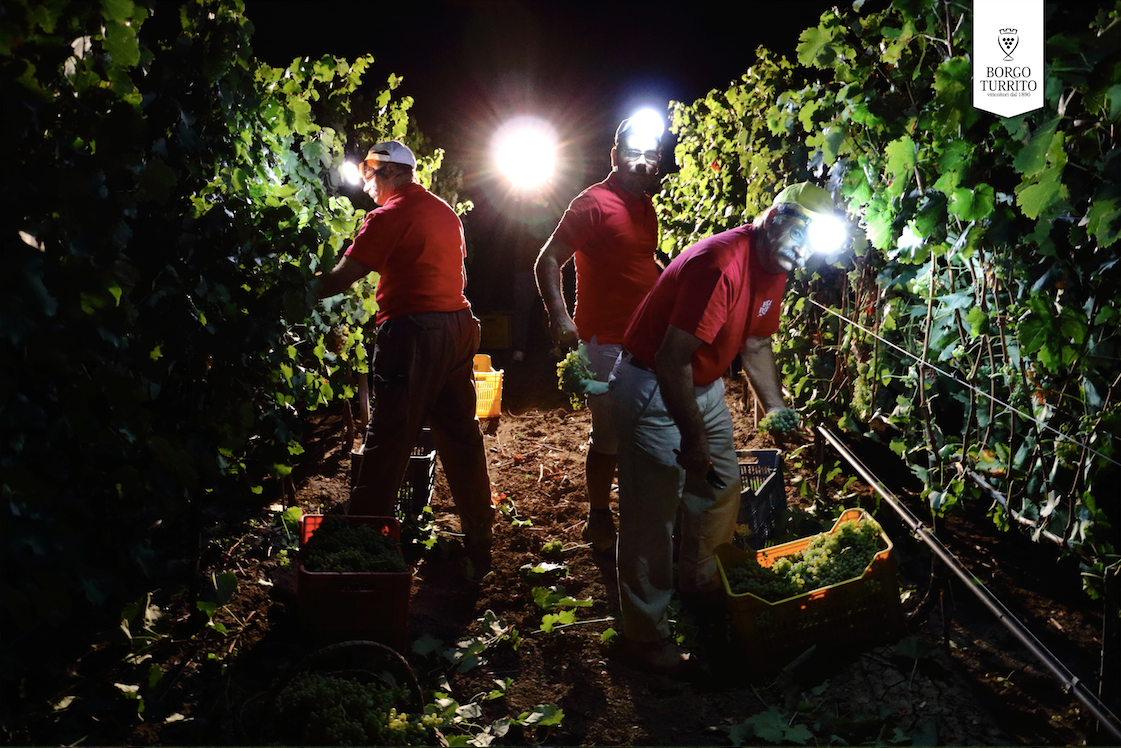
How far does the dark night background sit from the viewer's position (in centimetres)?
1273

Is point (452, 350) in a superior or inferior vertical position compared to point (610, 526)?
superior

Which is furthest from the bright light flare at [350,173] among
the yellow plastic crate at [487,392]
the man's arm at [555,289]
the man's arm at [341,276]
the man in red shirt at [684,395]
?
the man in red shirt at [684,395]

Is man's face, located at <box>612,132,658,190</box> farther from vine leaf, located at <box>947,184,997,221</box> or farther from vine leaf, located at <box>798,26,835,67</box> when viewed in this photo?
vine leaf, located at <box>947,184,997,221</box>

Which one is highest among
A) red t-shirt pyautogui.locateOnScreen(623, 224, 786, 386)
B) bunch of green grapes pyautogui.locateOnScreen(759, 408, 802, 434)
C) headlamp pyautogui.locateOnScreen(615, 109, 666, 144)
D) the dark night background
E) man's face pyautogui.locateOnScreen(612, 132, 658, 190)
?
the dark night background

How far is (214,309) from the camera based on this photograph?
2.96m

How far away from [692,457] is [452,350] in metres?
1.54

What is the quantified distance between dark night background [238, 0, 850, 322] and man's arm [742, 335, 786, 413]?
9.21 m

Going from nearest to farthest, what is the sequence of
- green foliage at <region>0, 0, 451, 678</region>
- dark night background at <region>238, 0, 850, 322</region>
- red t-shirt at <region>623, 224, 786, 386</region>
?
green foliage at <region>0, 0, 451, 678</region> < red t-shirt at <region>623, 224, 786, 386</region> < dark night background at <region>238, 0, 850, 322</region>

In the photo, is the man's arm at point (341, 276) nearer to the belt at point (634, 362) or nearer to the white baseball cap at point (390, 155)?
the white baseball cap at point (390, 155)

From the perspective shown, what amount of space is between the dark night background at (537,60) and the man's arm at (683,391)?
9803 mm

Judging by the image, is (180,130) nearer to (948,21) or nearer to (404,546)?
(404,546)

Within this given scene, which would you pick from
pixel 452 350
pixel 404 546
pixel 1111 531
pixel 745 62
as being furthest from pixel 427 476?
pixel 745 62

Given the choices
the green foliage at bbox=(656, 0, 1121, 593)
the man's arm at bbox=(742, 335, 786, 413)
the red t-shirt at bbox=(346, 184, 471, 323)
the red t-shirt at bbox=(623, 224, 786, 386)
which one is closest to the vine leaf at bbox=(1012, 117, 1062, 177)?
the green foliage at bbox=(656, 0, 1121, 593)

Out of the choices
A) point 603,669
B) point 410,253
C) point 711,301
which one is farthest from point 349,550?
point 711,301
